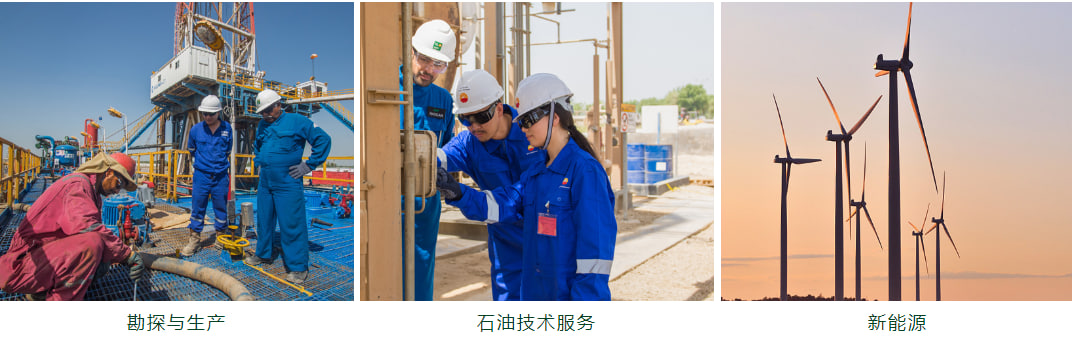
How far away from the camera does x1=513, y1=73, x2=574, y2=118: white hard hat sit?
2.99m

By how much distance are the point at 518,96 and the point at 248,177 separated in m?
2.15

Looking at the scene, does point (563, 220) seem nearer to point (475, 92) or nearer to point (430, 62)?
point (475, 92)

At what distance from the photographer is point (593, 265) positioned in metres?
2.69

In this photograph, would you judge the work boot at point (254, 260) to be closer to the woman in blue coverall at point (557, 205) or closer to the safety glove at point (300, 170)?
the safety glove at point (300, 170)

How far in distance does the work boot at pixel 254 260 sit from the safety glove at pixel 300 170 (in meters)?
0.59

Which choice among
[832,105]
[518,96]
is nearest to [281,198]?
[518,96]

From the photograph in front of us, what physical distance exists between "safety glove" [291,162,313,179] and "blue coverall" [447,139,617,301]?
136cm

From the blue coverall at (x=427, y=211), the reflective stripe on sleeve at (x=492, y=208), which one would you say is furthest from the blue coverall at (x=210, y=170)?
the reflective stripe on sleeve at (x=492, y=208)

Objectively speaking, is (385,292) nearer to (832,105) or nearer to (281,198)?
(281,198)

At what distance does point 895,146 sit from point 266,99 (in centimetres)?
447

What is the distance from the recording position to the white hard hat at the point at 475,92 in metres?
3.42

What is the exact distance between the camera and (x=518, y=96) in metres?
3.07
